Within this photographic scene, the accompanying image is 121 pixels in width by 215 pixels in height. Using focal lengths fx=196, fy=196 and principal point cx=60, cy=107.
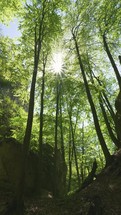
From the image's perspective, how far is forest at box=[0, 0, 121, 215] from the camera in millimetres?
7509

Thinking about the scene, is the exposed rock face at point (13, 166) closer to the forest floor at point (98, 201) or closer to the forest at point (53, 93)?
the forest at point (53, 93)

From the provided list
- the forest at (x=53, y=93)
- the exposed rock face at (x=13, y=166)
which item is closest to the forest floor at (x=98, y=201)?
the forest at (x=53, y=93)

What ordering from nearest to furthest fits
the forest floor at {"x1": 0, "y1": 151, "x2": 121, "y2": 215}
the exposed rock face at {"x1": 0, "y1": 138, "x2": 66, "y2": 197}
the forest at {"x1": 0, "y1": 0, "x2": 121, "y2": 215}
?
the forest floor at {"x1": 0, "y1": 151, "x2": 121, "y2": 215} → the forest at {"x1": 0, "y1": 0, "x2": 121, "y2": 215} → the exposed rock face at {"x1": 0, "y1": 138, "x2": 66, "y2": 197}

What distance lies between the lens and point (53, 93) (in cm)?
1681

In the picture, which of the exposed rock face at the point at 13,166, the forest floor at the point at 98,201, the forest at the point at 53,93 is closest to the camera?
the forest floor at the point at 98,201

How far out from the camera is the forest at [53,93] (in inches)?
296

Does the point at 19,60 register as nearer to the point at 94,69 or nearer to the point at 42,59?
the point at 42,59

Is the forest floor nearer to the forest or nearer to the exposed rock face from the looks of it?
the forest

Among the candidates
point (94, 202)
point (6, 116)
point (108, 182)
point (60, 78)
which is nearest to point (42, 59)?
point (60, 78)

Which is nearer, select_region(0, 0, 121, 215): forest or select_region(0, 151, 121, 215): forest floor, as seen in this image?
select_region(0, 151, 121, 215): forest floor

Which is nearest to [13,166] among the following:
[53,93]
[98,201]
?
[53,93]

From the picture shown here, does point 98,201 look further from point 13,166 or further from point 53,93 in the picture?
point 53,93

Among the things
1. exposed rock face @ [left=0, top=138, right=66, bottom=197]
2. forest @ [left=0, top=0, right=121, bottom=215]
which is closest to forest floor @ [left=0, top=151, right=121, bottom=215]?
forest @ [left=0, top=0, right=121, bottom=215]

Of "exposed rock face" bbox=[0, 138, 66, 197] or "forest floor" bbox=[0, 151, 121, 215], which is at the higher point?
"exposed rock face" bbox=[0, 138, 66, 197]
